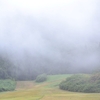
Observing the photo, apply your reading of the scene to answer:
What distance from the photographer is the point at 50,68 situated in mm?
74500

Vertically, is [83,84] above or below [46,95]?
above

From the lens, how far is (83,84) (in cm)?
4209

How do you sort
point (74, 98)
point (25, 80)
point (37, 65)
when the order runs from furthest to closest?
point (37, 65), point (25, 80), point (74, 98)

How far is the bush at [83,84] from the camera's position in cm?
3953

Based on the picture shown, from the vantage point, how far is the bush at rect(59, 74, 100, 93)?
1556 inches

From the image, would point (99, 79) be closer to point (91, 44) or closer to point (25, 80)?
point (25, 80)

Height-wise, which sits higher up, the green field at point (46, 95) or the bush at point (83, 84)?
the bush at point (83, 84)

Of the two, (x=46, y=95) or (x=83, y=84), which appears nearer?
(x=46, y=95)

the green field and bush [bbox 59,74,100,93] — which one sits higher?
bush [bbox 59,74,100,93]

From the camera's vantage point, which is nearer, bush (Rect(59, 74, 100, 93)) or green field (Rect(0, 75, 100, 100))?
green field (Rect(0, 75, 100, 100))

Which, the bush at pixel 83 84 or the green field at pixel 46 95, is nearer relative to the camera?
the green field at pixel 46 95

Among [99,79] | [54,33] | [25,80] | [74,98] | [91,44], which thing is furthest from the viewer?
[54,33]

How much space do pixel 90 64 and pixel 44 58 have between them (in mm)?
16016

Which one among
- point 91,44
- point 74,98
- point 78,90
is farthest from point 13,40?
point 74,98
